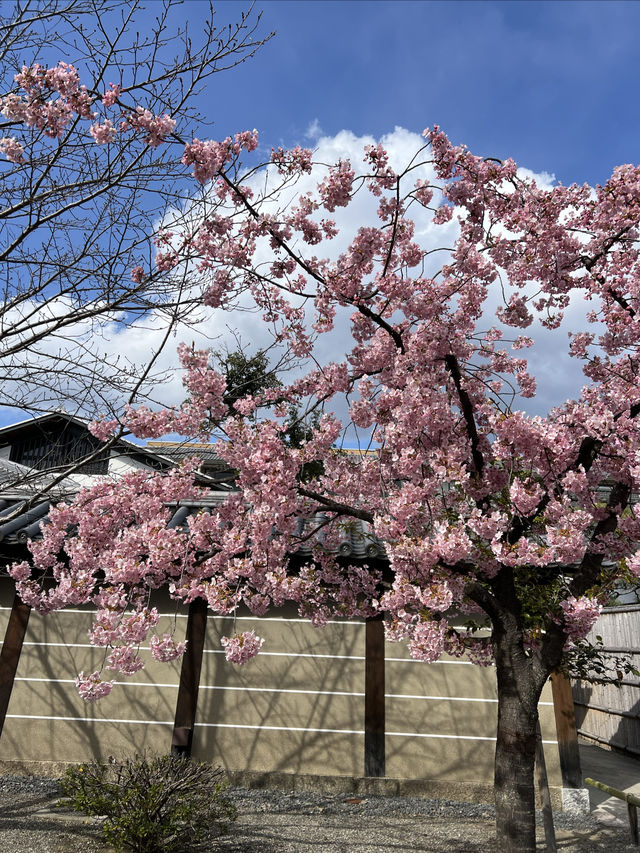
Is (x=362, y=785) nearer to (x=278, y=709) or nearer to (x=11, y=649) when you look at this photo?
(x=278, y=709)

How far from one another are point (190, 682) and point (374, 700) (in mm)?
2306

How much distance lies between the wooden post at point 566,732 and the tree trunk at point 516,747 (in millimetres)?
2978

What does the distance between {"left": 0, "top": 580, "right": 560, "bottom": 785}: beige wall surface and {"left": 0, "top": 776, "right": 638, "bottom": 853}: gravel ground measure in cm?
41

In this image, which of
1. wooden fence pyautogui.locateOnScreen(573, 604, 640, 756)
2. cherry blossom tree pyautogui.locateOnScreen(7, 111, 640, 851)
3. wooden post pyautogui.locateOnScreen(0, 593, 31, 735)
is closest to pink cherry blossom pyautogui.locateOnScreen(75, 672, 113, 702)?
cherry blossom tree pyautogui.locateOnScreen(7, 111, 640, 851)

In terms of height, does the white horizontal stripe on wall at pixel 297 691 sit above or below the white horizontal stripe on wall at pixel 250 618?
below

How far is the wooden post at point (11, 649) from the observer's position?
7.43 metres

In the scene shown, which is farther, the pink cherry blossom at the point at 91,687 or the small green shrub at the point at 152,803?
the small green shrub at the point at 152,803

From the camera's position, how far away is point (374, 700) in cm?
735

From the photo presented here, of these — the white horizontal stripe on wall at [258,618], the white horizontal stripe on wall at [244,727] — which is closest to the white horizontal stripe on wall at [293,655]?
the white horizontal stripe on wall at [258,618]

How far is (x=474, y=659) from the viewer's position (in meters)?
5.23

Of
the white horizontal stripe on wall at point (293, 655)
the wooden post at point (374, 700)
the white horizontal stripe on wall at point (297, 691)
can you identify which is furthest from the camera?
the white horizontal stripe on wall at point (293, 655)

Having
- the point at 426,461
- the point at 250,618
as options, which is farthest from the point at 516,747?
the point at 250,618

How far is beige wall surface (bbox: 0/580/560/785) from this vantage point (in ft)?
23.7

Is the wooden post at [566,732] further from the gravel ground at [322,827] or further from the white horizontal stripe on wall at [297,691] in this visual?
the white horizontal stripe on wall at [297,691]
